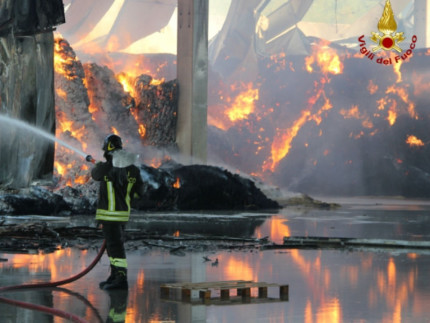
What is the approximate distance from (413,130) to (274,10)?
819 cm

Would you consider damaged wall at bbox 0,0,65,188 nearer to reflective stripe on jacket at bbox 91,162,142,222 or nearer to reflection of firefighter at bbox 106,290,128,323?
reflective stripe on jacket at bbox 91,162,142,222

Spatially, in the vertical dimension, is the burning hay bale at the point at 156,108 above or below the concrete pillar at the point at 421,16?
below

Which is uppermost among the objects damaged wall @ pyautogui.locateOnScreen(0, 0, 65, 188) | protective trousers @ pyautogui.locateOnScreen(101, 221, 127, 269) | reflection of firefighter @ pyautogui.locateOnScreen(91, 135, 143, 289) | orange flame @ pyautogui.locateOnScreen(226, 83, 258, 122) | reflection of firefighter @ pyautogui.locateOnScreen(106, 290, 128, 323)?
orange flame @ pyautogui.locateOnScreen(226, 83, 258, 122)

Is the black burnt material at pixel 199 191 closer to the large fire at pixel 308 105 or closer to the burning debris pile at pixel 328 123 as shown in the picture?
the burning debris pile at pixel 328 123

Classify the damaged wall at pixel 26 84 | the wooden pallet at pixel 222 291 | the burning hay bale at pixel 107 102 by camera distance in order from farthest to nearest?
the burning hay bale at pixel 107 102 < the damaged wall at pixel 26 84 < the wooden pallet at pixel 222 291

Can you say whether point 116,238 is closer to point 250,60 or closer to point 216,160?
point 216,160

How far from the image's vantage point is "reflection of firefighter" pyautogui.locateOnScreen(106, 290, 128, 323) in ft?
20.1

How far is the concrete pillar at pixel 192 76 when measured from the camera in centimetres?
2808

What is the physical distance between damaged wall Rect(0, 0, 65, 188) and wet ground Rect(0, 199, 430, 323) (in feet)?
26.0

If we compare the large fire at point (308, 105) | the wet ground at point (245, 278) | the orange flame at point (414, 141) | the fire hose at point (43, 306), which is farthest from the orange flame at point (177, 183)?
the orange flame at point (414, 141)

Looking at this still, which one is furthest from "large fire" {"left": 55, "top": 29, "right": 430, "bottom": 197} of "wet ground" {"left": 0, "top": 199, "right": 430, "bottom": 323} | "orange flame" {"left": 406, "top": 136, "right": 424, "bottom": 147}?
"wet ground" {"left": 0, "top": 199, "right": 430, "bottom": 323}

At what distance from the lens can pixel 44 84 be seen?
2195cm

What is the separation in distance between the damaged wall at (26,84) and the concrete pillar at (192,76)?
6872mm

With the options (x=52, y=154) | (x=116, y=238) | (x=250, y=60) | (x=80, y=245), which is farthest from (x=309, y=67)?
(x=116, y=238)
